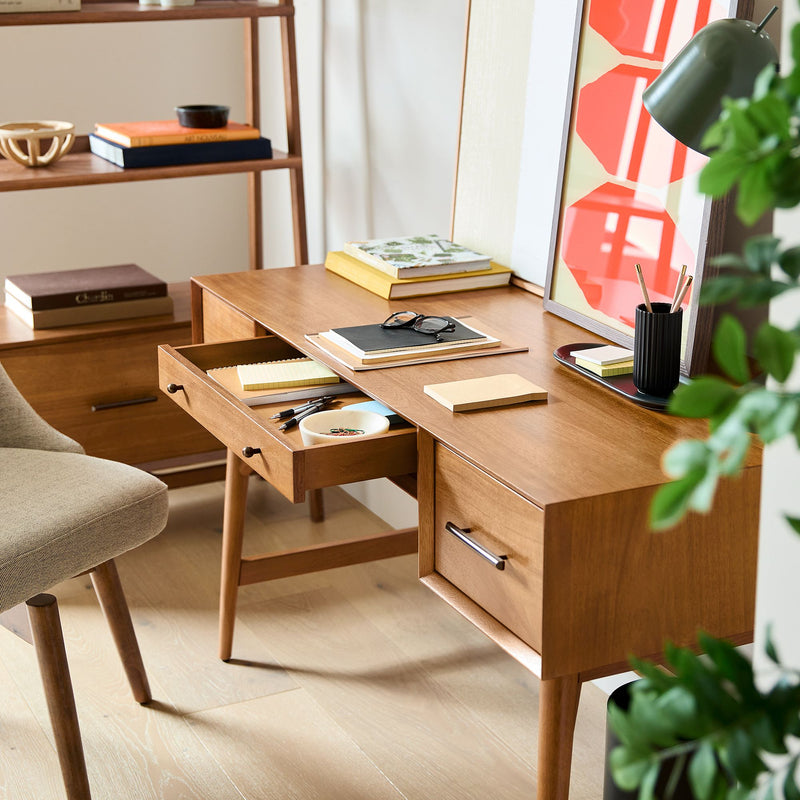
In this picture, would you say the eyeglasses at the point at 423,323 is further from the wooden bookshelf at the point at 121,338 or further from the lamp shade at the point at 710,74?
the wooden bookshelf at the point at 121,338

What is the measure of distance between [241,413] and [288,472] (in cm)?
16

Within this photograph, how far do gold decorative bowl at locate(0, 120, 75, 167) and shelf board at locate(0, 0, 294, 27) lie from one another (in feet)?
0.73

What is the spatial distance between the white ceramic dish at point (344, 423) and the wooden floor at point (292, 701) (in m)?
0.63

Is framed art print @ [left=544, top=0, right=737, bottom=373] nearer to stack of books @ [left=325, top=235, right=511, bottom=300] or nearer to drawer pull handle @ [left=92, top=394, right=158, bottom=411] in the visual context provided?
stack of books @ [left=325, top=235, right=511, bottom=300]

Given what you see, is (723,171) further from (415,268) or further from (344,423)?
(415,268)

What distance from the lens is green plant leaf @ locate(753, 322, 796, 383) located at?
16.3 inches

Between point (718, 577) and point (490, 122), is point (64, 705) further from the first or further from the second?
point (490, 122)

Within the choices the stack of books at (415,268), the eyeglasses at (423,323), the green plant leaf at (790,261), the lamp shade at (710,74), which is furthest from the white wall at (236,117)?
the green plant leaf at (790,261)

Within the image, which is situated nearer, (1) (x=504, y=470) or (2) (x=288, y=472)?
(1) (x=504, y=470)

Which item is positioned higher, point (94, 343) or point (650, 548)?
point (650, 548)

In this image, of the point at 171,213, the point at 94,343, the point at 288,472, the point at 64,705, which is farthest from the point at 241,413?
the point at 171,213

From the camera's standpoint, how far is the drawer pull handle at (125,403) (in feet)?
8.15

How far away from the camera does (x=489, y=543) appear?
1.27 metres

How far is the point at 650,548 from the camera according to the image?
1.21m
